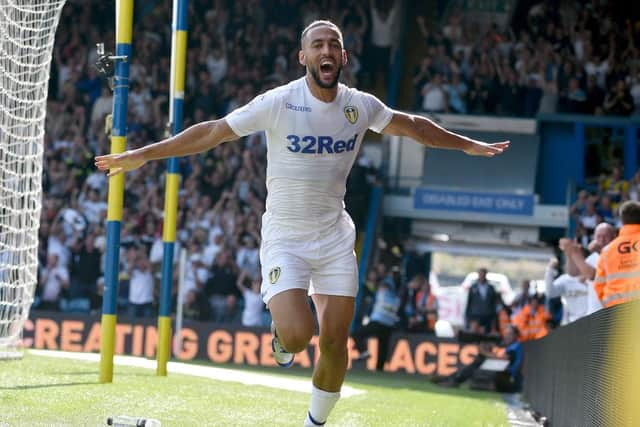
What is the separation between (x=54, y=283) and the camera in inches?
913

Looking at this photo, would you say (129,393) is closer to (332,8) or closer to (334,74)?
(334,74)

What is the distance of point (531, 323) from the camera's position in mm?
20656

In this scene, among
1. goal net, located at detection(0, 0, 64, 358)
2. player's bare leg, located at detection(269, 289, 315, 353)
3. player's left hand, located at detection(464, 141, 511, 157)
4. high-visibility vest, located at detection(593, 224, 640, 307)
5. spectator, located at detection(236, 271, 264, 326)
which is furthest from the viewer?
spectator, located at detection(236, 271, 264, 326)

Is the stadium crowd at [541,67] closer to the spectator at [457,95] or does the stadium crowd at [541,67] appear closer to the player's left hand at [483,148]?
the spectator at [457,95]

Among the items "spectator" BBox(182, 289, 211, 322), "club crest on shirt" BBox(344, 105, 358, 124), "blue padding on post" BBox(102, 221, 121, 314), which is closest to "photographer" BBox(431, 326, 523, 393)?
"spectator" BBox(182, 289, 211, 322)

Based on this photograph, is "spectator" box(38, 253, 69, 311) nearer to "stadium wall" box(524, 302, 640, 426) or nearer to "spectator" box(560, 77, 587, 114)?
"spectator" box(560, 77, 587, 114)

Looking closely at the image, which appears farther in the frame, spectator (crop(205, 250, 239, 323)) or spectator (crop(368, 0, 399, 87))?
spectator (crop(368, 0, 399, 87))

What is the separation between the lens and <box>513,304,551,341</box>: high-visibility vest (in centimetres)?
2052

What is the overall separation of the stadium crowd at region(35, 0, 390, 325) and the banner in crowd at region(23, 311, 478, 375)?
130 centimetres

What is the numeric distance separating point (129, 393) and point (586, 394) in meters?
4.07

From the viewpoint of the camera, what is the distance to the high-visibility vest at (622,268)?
9.44 metres

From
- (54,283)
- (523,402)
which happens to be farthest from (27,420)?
(54,283)

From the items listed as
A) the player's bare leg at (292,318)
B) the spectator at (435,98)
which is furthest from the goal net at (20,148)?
the spectator at (435,98)

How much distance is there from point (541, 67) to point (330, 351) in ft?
65.4
